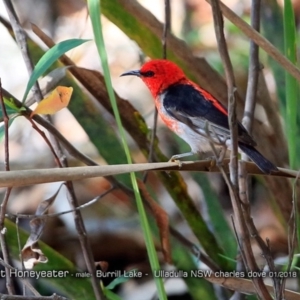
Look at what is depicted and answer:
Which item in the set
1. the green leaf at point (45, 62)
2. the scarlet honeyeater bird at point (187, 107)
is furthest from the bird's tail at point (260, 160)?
the green leaf at point (45, 62)

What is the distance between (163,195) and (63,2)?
5.15 feet

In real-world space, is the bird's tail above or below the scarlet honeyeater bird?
below

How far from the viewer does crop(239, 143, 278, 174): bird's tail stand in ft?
3.45

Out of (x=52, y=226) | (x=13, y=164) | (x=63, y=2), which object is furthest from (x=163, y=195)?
(x=63, y=2)

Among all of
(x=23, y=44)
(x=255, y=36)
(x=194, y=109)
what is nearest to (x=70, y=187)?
(x=23, y=44)

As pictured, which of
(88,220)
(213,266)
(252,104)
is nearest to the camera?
(252,104)

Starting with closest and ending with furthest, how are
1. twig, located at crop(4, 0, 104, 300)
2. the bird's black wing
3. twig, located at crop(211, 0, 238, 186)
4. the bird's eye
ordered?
twig, located at crop(211, 0, 238, 186) → twig, located at crop(4, 0, 104, 300) → the bird's black wing → the bird's eye

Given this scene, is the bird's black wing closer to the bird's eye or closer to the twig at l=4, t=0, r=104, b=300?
the bird's eye

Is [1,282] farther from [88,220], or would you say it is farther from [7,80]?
[7,80]

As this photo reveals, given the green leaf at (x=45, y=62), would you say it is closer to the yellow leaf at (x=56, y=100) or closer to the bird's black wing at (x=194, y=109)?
the yellow leaf at (x=56, y=100)

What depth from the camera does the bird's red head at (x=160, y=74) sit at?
1.55 m

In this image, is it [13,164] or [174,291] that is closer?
[174,291]

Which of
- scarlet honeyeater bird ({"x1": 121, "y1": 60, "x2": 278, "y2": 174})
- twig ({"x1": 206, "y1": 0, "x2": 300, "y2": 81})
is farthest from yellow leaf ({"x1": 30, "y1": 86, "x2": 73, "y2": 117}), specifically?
scarlet honeyeater bird ({"x1": 121, "y1": 60, "x2": 278, "y2": 174})

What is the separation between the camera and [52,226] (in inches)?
87.5
